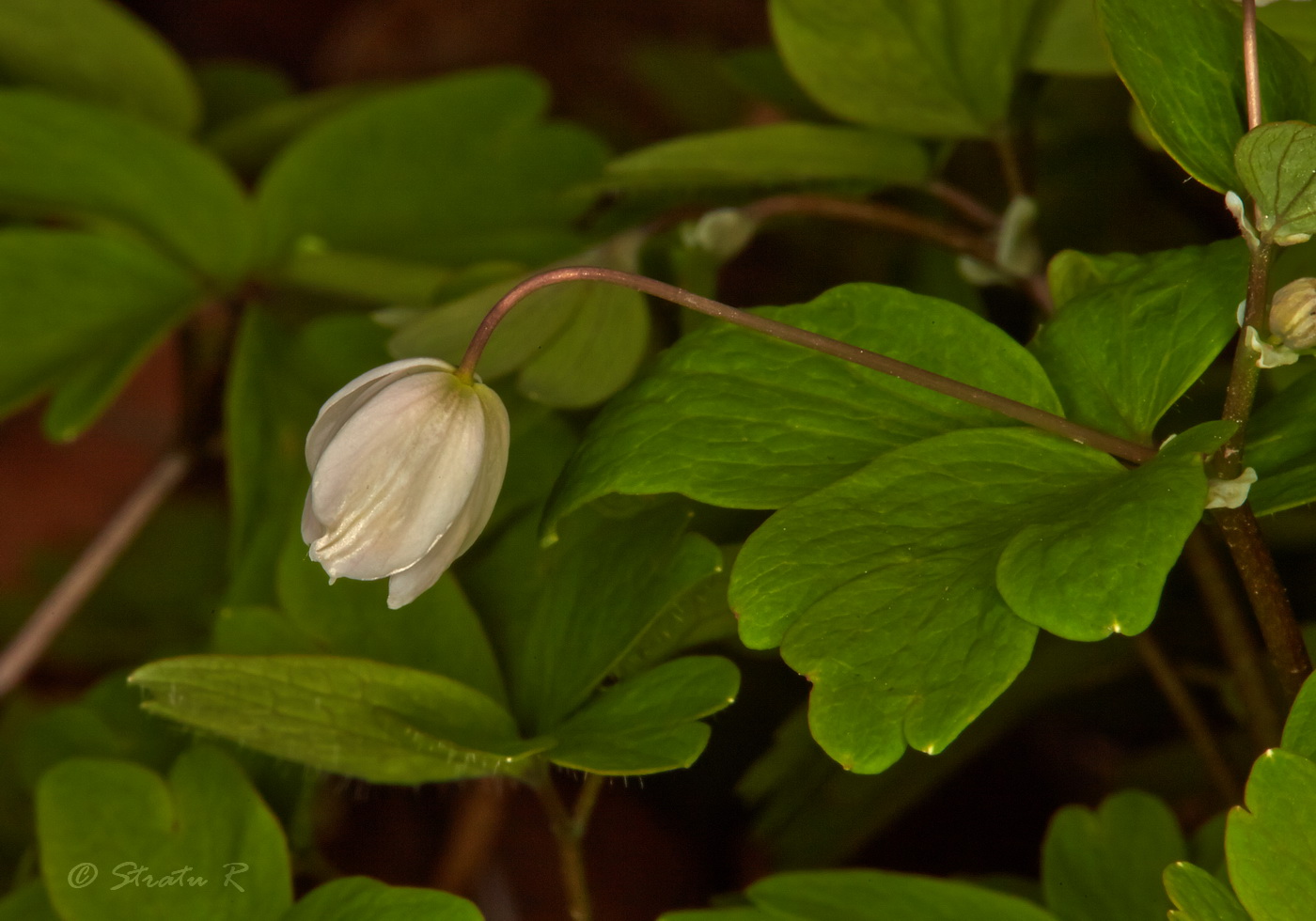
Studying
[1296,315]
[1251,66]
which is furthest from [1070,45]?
[1296,315]

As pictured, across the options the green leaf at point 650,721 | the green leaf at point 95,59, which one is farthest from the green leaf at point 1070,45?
the green leaf at point 95,59

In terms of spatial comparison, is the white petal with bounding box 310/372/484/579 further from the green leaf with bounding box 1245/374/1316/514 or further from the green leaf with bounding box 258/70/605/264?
the green leaf with bounding box 258/70/605/264

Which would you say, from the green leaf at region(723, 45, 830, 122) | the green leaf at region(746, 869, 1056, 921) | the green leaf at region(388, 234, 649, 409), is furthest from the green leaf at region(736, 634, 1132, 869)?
the green leaf at region(723, 45, 830, 122)

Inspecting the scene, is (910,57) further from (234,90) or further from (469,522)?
(234,90)

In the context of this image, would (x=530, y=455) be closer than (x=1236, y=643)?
No

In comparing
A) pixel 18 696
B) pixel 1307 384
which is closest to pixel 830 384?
pixel 1307 384

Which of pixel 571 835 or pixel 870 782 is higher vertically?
pixel 571 835

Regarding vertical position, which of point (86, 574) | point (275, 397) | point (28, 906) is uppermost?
point (275, 397)
